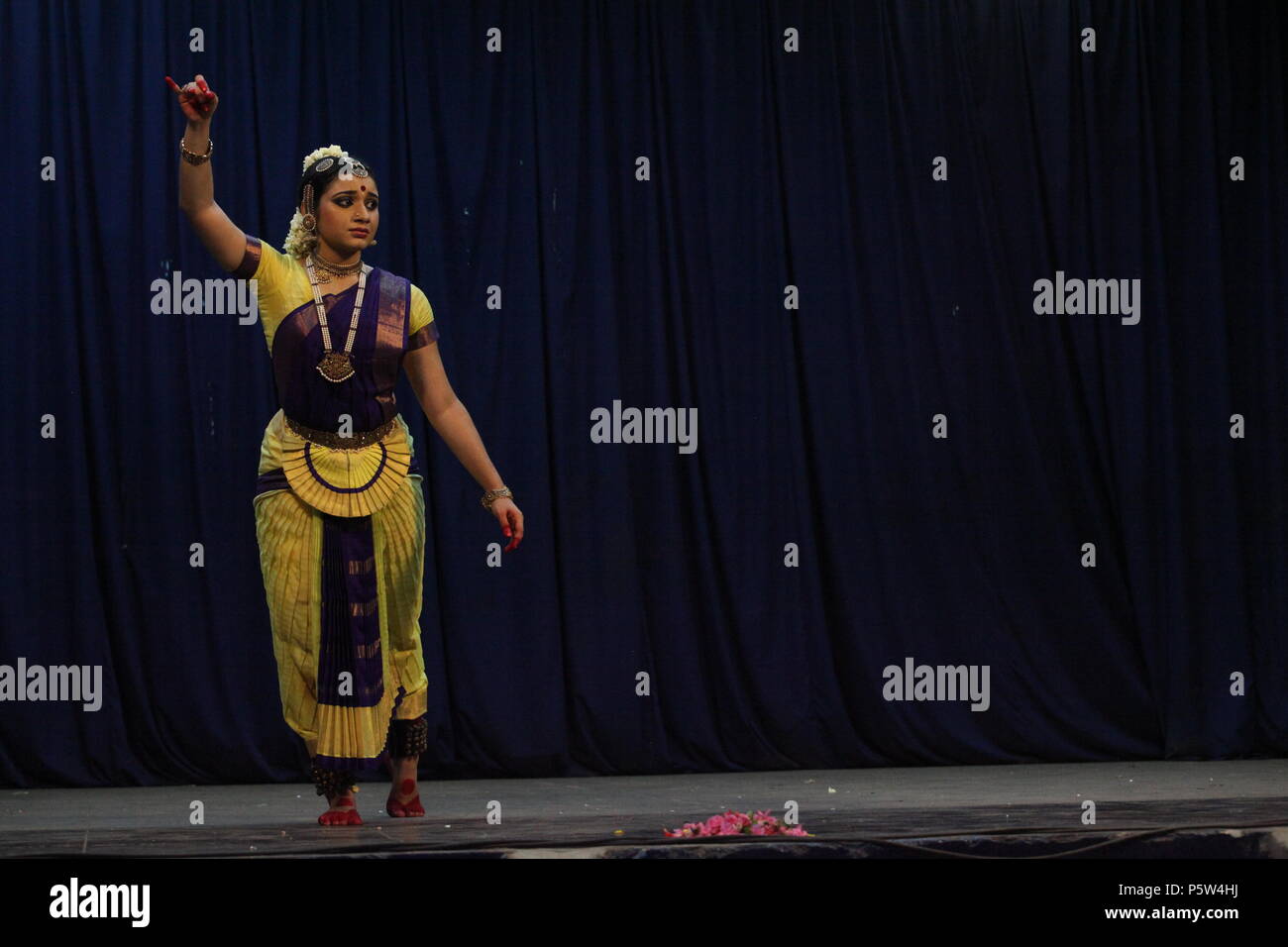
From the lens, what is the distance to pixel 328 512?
3.34 m

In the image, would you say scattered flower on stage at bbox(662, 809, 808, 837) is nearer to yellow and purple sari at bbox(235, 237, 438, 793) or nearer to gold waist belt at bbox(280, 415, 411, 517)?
yellow and purple sari at bbox(235, 237, 438, 793)

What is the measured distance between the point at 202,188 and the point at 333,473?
63 centimetres

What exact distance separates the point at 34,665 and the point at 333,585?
225 centimetres

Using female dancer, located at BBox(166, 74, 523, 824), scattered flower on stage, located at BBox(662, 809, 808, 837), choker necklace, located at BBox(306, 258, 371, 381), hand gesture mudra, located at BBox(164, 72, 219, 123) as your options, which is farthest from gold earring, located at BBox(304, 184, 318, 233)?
scattered flower on stage, located at BBox(662, 809, 808, 837)

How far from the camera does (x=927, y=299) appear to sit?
225 inches

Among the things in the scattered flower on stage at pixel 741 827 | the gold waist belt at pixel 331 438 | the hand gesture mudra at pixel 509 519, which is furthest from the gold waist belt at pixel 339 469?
the scattered flower on stage at pixel 741 827

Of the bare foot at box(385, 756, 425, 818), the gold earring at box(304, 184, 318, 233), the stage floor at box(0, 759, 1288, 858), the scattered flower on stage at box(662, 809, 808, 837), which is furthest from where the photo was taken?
the bare foot at box(385, 756, 425, 818)

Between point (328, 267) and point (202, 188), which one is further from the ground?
point (202, 188)

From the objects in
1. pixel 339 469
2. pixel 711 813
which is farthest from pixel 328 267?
pixel 711 813

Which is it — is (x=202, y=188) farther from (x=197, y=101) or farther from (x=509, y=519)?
(x=509, y=519)

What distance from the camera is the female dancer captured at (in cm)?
335

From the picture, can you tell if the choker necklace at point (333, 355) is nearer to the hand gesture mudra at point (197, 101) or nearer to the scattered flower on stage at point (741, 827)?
the hand gesture mudra at point (197, 101)
